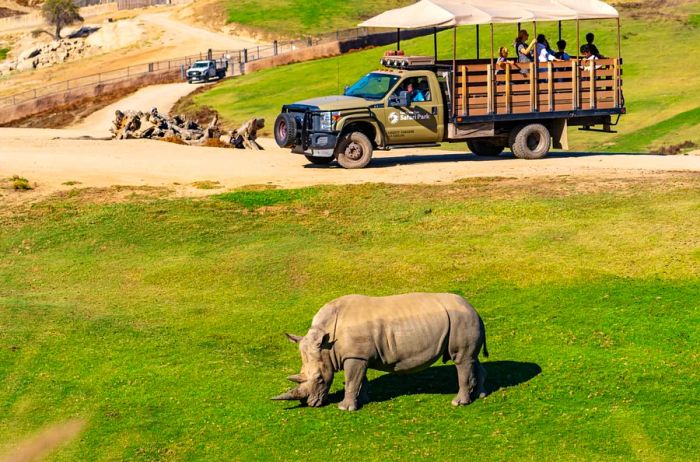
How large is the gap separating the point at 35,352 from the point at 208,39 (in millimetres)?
82180

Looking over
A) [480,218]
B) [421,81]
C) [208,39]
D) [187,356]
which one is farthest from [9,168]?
[208,39]

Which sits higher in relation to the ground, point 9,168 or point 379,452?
point 9,168

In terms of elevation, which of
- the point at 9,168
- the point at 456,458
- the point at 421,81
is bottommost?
the point at 456,458

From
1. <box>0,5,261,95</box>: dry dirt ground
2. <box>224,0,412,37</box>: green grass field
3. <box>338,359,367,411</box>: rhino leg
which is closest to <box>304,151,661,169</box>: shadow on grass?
<box>338,359,367,411</box>: rhino leg

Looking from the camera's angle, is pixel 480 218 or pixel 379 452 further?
pixel 480 218

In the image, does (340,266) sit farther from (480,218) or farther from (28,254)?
(28,254)

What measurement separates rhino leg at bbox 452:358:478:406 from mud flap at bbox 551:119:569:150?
60.5ft

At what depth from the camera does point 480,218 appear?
23.2 metres

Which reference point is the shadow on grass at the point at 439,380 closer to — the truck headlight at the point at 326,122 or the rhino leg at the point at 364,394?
→ the rhino leg at the point at 364,394

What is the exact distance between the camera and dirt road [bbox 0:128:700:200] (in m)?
27.5

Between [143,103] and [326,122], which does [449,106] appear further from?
[143,103]

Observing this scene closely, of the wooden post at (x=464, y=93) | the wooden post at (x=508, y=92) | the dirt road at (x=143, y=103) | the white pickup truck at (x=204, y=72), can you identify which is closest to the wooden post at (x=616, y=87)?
the wooden post at (x=508, y=92)

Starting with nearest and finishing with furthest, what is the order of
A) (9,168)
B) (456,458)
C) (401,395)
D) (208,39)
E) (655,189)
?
(456,458) < (401,395) < (655,189) < (9,168) < (208,39)

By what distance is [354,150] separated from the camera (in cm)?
2922
